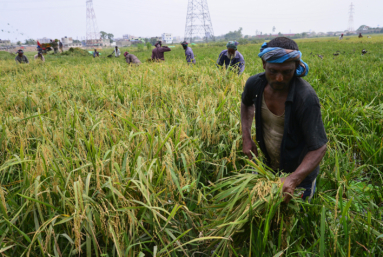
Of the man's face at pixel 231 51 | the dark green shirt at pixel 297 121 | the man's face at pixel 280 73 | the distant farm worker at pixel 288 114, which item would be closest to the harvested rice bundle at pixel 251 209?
the distant farm worker at pixel 288 114

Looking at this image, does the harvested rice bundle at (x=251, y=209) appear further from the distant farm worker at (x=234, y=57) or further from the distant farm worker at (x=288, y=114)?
the distant farm worker at (x=234, y=57)

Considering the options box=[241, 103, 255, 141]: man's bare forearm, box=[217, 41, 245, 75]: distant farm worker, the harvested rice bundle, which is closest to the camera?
the harvested rice bundle

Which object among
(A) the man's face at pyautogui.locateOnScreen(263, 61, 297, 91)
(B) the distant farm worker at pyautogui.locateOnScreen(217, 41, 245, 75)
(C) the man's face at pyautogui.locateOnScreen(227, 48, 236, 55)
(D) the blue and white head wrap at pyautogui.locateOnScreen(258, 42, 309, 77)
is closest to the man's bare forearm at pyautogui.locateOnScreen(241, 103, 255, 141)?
(A) the man's face at pyautogui.locateOnScreen(263, 61, 297, 91)

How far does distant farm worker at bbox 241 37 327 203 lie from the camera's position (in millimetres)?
1376

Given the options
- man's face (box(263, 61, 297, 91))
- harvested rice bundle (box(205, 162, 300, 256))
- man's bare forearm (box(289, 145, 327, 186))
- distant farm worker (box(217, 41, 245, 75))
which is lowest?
harvested rice bundle (box(205, 162, 300, 256))

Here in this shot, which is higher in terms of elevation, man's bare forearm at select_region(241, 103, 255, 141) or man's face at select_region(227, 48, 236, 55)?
man's face at select_region(227, 48, 236, 55)

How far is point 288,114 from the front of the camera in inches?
60.2

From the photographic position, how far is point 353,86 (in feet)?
14.7

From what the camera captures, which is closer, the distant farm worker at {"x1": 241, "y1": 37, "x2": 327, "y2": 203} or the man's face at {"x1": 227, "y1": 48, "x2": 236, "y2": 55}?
the distant farm worker at {"x1": 241, "y1": 37, "x2": 327, "y2": 203}

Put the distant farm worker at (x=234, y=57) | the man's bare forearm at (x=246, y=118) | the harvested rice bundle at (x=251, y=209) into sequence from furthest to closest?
the distant farm worker at (x=234, y=57), the man's bare forearm at (x=246, y=118), the harvested rice bundle at (x=251, y=209)

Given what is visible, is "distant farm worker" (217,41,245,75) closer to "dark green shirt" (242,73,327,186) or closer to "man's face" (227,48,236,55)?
"man's face" (227,48,236,55)

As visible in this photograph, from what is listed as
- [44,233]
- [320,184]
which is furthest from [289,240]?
[44,233]

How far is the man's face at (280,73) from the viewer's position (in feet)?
4.67

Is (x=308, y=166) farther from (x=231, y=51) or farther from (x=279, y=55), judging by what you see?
(x=231, y=51)
